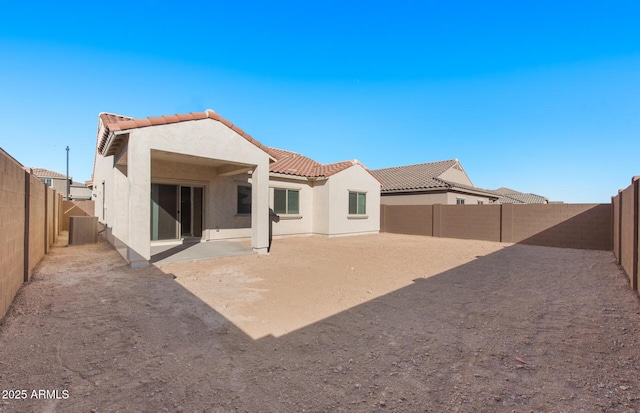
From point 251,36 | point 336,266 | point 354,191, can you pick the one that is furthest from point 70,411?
point 354,191

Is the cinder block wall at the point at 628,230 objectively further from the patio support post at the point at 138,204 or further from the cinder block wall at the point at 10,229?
the cinder block wall at the point at 10,229

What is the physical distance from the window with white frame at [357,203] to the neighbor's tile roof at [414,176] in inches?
202

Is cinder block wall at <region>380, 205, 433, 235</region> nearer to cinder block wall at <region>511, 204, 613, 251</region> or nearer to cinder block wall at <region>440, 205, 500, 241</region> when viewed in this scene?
cinder block wall at <region>440, 205, 500, 241</region>

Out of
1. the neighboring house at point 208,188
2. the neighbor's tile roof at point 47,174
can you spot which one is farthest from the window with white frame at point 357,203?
the neighbor's tile roof at point 47,174

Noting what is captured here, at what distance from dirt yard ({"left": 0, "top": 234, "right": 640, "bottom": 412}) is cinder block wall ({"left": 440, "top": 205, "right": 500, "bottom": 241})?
821 centimetres

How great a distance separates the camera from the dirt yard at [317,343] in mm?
2510

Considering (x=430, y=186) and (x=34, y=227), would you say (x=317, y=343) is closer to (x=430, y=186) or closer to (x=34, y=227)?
(x=34, y=227)

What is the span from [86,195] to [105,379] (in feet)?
170

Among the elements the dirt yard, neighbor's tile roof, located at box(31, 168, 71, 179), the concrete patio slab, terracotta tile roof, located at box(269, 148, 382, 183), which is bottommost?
the dirt yard

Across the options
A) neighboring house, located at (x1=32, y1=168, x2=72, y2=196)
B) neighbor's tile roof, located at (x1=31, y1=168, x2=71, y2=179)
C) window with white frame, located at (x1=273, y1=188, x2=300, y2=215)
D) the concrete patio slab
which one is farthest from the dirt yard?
neighbor's tile roof, located at (x1=31, y1=168, x2=71, y2=179)

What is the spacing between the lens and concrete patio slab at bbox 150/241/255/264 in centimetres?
807

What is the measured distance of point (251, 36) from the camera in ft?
40.7

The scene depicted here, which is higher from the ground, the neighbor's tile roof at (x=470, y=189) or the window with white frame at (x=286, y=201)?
the neighbor's tile roof at (x=470, y=189)

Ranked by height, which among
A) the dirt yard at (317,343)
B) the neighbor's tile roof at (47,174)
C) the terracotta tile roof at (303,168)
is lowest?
the dirt yard at (317,343)
